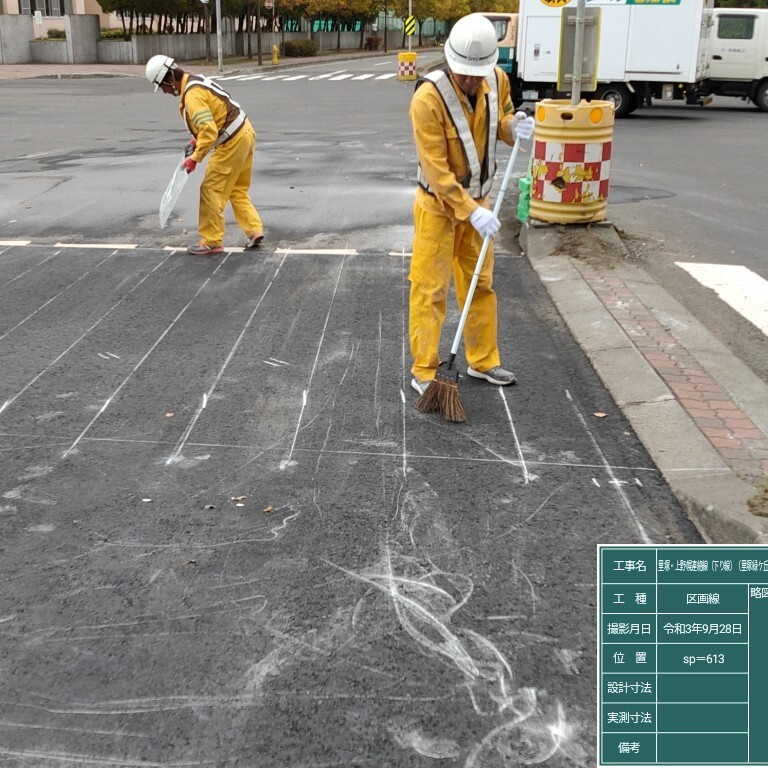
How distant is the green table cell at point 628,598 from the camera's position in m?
2.17

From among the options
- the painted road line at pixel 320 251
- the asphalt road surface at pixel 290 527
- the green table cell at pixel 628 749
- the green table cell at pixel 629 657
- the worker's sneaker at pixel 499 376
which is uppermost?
the green table cell at pixel 629 657

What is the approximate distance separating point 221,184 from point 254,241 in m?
0.57

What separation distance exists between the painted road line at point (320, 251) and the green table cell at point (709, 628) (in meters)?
6.73

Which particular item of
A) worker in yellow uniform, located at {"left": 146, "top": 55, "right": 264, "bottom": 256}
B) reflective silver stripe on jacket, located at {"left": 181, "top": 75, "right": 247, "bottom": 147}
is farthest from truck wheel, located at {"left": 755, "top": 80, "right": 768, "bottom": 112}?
reflective silver stripe on jacket, located at {"left": 181, "top": 75, "right": 247, "bottom": 147}

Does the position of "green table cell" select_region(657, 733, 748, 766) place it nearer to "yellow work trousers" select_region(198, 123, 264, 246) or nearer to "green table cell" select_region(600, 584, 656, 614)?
"green table cell" select_region(600, 584, 656, 614)

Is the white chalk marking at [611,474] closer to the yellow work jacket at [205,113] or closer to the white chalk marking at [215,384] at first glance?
the white chalk marking at [215,384]

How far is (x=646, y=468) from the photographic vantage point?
450 cm

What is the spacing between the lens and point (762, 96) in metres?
23.7

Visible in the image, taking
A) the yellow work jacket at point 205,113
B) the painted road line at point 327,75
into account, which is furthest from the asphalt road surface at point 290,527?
the painted road line at point 327,75

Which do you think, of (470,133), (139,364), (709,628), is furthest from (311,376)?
(709,628)

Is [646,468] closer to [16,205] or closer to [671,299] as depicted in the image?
[671,299]

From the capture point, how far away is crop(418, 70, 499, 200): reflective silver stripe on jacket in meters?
4.97

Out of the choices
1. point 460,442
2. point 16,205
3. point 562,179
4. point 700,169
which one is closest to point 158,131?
point 16,205

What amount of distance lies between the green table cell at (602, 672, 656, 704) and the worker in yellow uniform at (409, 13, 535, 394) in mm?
Answer: 3152
